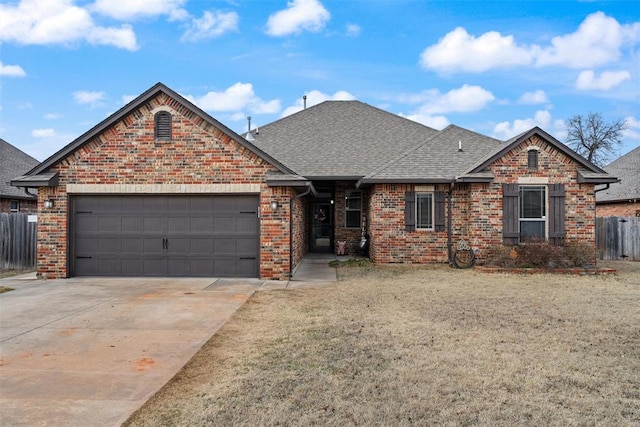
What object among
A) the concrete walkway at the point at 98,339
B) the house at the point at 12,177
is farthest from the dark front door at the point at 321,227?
the house at the point at 12,177

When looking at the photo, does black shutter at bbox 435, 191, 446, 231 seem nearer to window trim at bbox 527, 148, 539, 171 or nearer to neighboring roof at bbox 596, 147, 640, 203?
window trim at bbox 527, 148, 539, 171

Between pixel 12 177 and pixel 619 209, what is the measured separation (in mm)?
32283

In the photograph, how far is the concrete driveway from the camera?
407cm

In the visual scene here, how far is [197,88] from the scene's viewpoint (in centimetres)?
1677

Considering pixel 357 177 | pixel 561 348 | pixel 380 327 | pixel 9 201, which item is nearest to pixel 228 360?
pixel 380 327

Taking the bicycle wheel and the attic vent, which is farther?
the bicycle wheel

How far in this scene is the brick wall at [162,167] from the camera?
11.7m

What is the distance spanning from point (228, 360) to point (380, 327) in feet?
8.19

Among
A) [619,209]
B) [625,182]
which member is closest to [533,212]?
[619,209]

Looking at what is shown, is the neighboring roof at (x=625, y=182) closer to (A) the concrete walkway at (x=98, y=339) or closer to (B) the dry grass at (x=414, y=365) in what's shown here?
(B) the dry grass at (x=414, y=365)

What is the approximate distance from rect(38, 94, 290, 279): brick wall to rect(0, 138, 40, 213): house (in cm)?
774

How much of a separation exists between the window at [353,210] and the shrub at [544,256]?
20.2 ft

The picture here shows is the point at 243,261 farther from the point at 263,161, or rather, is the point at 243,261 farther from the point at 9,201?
the point at 9,201

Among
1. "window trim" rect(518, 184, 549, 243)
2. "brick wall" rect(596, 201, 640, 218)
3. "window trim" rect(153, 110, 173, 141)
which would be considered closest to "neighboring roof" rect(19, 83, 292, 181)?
"window trim" rect(153, 110, 173, 141)
